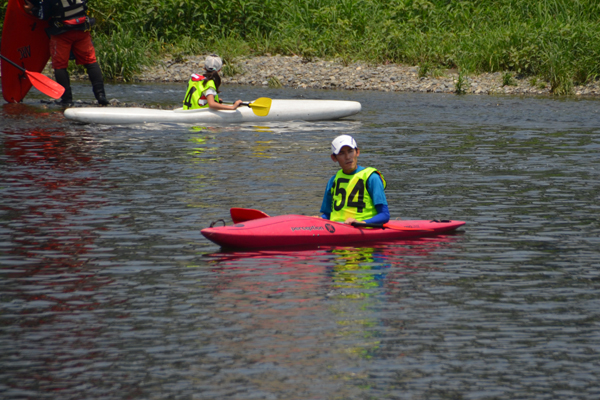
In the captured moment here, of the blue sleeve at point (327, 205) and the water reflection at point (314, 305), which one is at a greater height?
the blue sleeve at point (327, 205)

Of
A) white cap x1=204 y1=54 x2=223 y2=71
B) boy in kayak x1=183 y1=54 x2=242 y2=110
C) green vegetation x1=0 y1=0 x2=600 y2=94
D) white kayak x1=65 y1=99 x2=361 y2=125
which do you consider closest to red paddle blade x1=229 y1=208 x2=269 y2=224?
white cap x1=204 y1=54 x2=223 y2=71

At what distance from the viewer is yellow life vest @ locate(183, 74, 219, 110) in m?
14.6

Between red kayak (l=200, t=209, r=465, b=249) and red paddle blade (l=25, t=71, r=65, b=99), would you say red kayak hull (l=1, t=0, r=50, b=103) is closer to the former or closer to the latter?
red paddle blade (l=25, t=71, r=65, b=99)

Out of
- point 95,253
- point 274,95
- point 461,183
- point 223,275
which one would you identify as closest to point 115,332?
point 223,275

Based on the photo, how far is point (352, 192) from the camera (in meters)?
7.04

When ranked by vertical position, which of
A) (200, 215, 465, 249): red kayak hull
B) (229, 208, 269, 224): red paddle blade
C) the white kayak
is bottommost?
(200, 215, 465, 249): red kayak hull

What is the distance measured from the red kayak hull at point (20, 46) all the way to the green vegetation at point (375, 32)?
6.55 meters

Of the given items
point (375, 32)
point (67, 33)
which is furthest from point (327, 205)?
point (375, 32)

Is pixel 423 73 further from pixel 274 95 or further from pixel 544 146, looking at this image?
pixel 544 146

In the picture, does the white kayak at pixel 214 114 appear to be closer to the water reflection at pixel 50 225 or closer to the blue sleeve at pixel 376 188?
the water reflection at pixel 50 225

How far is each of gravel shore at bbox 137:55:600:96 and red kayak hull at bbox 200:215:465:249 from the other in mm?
15562

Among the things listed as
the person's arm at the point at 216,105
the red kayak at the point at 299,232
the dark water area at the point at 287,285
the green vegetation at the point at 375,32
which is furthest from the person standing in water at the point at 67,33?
the red kayak at the point at 299,232

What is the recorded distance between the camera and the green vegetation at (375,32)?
72.4ft

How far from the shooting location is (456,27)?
25062 mm
